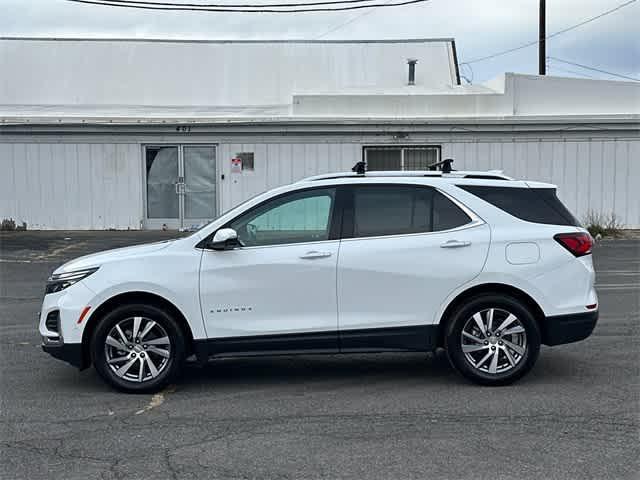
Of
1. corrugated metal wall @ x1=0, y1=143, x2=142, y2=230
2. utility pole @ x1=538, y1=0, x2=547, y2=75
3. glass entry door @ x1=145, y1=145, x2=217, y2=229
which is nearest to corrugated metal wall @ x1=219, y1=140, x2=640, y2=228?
glass entry door @ x1=145, y1=145, x2=217, y2=229

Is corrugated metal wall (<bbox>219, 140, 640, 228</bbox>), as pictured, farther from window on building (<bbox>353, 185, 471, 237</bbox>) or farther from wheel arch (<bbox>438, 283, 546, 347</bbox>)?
wheel arch (<bbox>438, 283, 546, 347</bbox>)

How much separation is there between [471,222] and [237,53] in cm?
2161

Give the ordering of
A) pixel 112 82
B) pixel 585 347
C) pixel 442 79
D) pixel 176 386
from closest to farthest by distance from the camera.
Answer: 1. pixel 176 386
2. pixel 585 347
3. pixel 112 82
4. pixel 442 79

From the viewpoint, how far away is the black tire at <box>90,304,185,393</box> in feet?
21.4

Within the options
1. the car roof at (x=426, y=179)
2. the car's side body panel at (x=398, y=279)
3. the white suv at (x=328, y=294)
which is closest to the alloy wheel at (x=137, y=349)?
the white suv at (x=328, y=294)

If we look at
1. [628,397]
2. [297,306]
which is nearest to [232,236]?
[297,306]

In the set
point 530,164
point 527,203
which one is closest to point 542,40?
point 530,164

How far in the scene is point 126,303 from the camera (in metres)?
6.62

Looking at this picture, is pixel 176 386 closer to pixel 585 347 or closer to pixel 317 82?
pixel 585 347

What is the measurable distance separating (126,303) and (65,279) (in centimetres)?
56

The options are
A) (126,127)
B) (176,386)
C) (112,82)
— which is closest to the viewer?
(176,386)

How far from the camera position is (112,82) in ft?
84.3

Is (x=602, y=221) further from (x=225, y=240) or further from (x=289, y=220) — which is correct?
(x=225, y=240)

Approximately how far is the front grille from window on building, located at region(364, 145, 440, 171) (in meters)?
15.4
